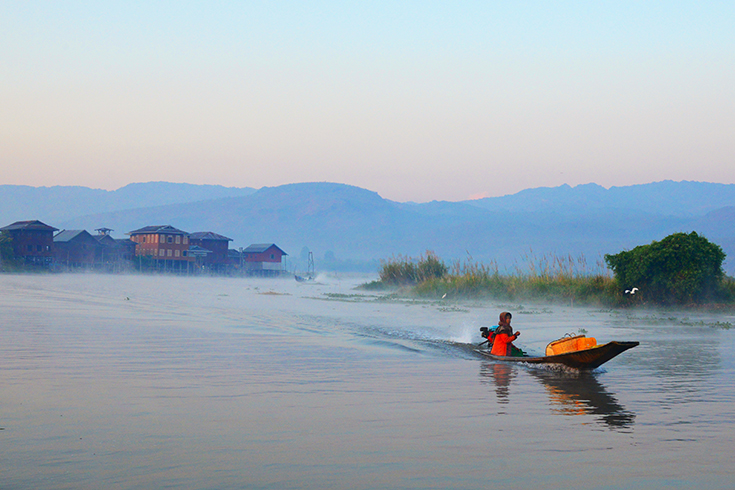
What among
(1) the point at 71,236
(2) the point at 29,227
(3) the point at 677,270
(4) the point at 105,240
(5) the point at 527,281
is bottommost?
(5) the point at 527,281

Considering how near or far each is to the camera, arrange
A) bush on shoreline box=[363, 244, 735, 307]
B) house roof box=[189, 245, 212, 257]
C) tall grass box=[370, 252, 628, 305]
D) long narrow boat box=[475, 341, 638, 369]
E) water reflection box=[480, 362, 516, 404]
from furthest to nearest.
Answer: house roof box=[189, 245, 212, 257] < tall grass box=[370, 252, 628, 305] < bush on shoreline box=[363, 244, 735, 307] < long narrow boat box=[475, 341, 638, 369] < water reflection box=[480, 362, 516, 404]

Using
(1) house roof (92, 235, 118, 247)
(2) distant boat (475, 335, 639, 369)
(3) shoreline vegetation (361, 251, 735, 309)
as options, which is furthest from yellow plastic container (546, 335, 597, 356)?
(1) house roof (92, 235, 118, 247)

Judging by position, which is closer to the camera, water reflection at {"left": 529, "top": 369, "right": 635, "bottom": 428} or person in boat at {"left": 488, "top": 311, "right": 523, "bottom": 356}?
water reflection at {"left": 529, "top": 369, "right": 635, "bottom": 428}

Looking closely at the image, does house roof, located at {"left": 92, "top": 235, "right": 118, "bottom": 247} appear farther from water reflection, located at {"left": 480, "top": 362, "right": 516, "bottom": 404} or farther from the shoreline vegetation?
water reflection, located at {"left": 480, "top": 362, "right": 516, "bottom": 404}

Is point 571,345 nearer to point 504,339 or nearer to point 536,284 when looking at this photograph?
point 504,339

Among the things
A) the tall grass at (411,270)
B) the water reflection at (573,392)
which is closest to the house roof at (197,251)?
the tall grass at (411,270)

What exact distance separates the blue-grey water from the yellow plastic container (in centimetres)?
50

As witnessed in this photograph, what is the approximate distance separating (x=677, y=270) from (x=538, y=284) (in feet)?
23.2

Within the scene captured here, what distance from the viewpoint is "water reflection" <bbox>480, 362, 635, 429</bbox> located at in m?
10.1

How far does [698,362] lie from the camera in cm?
1585

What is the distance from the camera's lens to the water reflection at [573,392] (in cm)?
1009

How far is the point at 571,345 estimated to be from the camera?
14.2m

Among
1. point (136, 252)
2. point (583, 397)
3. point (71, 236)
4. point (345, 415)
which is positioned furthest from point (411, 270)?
point (136, 252)

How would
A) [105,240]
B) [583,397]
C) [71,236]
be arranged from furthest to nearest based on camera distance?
[105,240], [71,236], [583,397]
